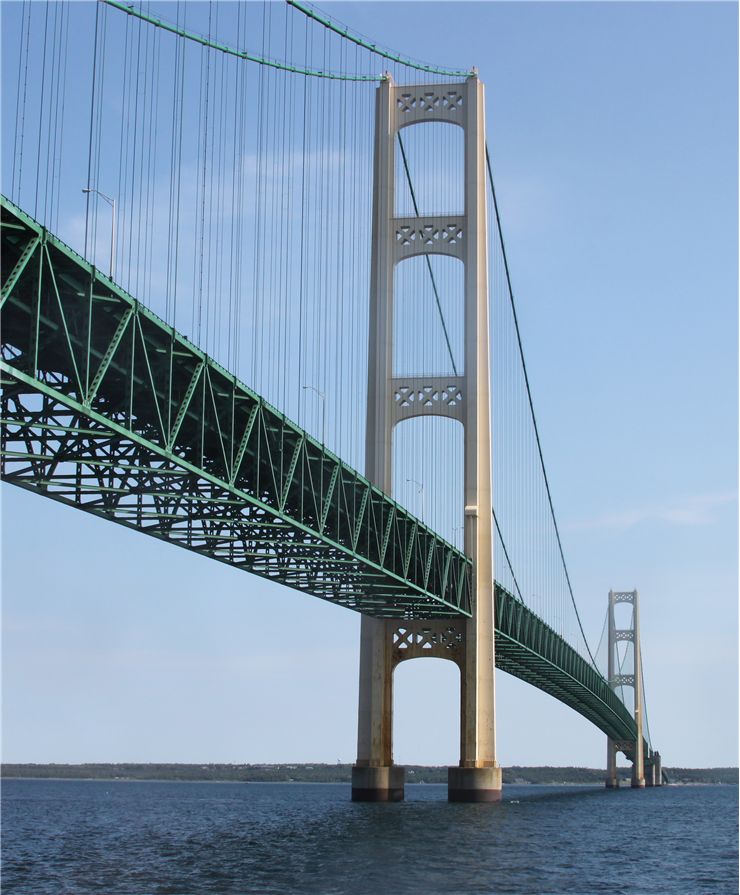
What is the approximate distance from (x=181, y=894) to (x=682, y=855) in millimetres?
20865

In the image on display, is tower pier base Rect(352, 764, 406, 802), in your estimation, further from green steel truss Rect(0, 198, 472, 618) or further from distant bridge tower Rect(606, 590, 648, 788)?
distant bridge tower Rect(606, 590, 648, 788)

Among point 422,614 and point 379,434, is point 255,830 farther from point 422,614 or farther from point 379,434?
point 379,434

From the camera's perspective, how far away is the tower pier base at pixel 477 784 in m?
58.5

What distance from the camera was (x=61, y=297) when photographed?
2758 cm

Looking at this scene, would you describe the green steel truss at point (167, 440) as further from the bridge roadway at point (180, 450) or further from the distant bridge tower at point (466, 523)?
the distant bridge tower at point (466, 523)

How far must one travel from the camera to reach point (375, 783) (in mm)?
59688

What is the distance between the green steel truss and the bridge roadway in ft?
0.16

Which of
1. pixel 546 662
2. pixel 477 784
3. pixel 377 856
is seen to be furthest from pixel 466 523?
pixel 377 856

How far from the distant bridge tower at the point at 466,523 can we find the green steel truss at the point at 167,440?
7035 millimetres

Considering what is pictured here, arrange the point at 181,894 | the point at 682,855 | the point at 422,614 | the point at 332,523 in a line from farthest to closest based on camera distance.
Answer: the point at 422,614 → the point at 332,523 → the point at 682,855 → the point at 181,894

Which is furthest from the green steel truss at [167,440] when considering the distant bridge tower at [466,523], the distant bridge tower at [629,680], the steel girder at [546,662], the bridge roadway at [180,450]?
the distant bridge tower at [629,680]

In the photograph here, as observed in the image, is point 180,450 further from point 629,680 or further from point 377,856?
point 629,680

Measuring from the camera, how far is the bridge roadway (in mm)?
26922

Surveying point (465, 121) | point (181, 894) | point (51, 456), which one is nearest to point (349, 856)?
point (181, 894)
